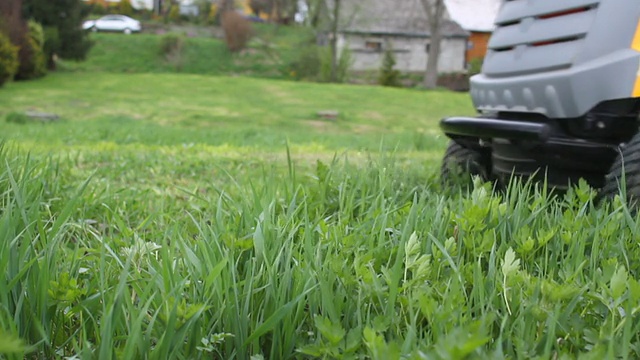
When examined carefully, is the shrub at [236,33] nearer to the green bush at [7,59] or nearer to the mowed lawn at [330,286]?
the green bush at [7,59]

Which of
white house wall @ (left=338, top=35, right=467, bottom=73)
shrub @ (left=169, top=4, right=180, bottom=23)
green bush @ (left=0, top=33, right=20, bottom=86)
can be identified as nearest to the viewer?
green bush @ (left=0, top=33, right=20, bottom=86)

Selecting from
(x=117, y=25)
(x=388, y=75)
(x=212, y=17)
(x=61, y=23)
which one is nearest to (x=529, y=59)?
(x=61, y=23)

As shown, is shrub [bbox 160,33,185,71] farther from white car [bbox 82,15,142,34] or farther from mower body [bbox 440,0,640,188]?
mower body [bbox 440,0,640,188]

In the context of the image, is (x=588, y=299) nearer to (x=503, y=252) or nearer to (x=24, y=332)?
(x=503, y=252)

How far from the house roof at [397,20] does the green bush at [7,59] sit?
69.2 feet

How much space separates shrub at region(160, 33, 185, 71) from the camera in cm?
3462

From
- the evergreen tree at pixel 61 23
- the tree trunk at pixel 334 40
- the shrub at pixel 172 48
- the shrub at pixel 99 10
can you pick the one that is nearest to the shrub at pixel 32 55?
the evergreen tree at pixel 61 23

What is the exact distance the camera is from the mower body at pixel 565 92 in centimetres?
279

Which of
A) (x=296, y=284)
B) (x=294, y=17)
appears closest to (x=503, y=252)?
(x=296, y=284)

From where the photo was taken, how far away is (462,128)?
3.19m

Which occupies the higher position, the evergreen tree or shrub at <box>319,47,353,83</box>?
the evergreen tree

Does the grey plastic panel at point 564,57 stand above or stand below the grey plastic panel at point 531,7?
below

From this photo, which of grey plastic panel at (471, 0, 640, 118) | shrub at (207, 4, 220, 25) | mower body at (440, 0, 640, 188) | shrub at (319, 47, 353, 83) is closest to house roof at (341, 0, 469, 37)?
shrub at (319, 47, 353, 83)

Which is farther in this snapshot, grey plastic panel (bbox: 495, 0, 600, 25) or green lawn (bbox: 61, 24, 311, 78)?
green lawn (bbox: 61, 24, 311, 78)
